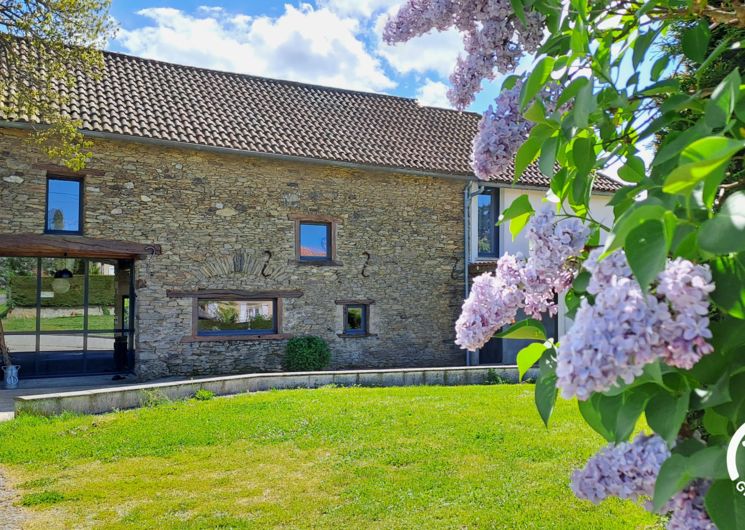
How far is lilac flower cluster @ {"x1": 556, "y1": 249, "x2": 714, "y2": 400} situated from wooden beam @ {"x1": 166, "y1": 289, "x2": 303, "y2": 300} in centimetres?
1274

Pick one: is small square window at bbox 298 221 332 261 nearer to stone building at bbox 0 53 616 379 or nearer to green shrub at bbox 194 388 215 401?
stone building at bbox 0 53 616 379

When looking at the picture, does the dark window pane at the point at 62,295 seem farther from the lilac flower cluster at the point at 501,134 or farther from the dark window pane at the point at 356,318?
the lilac flower cluster at the point at 501,134

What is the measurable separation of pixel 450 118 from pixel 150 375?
1165cm

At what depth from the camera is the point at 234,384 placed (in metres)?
10.7

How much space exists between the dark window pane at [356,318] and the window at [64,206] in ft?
20.4

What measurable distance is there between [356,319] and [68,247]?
6.56 m

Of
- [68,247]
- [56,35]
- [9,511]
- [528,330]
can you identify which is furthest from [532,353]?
[68,247]

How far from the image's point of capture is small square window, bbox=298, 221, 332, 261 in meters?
14.4

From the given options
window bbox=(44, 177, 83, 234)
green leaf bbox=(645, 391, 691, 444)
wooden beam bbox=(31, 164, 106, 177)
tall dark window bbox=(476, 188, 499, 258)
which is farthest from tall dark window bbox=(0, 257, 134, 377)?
green leaf bbox=(645, 391, 691, 444)

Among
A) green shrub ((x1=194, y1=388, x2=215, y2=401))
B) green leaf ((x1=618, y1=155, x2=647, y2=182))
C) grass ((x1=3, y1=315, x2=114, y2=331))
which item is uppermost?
green leaf ((x1=618, y1=155, x2=647, y2=182))

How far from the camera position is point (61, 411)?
8727mm

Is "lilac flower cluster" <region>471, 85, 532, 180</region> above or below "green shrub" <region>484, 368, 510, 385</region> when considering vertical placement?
above

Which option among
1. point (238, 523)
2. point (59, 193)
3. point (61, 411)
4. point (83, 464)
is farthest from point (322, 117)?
point (238, 523)

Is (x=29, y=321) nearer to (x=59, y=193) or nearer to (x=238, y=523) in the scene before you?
(x=59, y=193)
